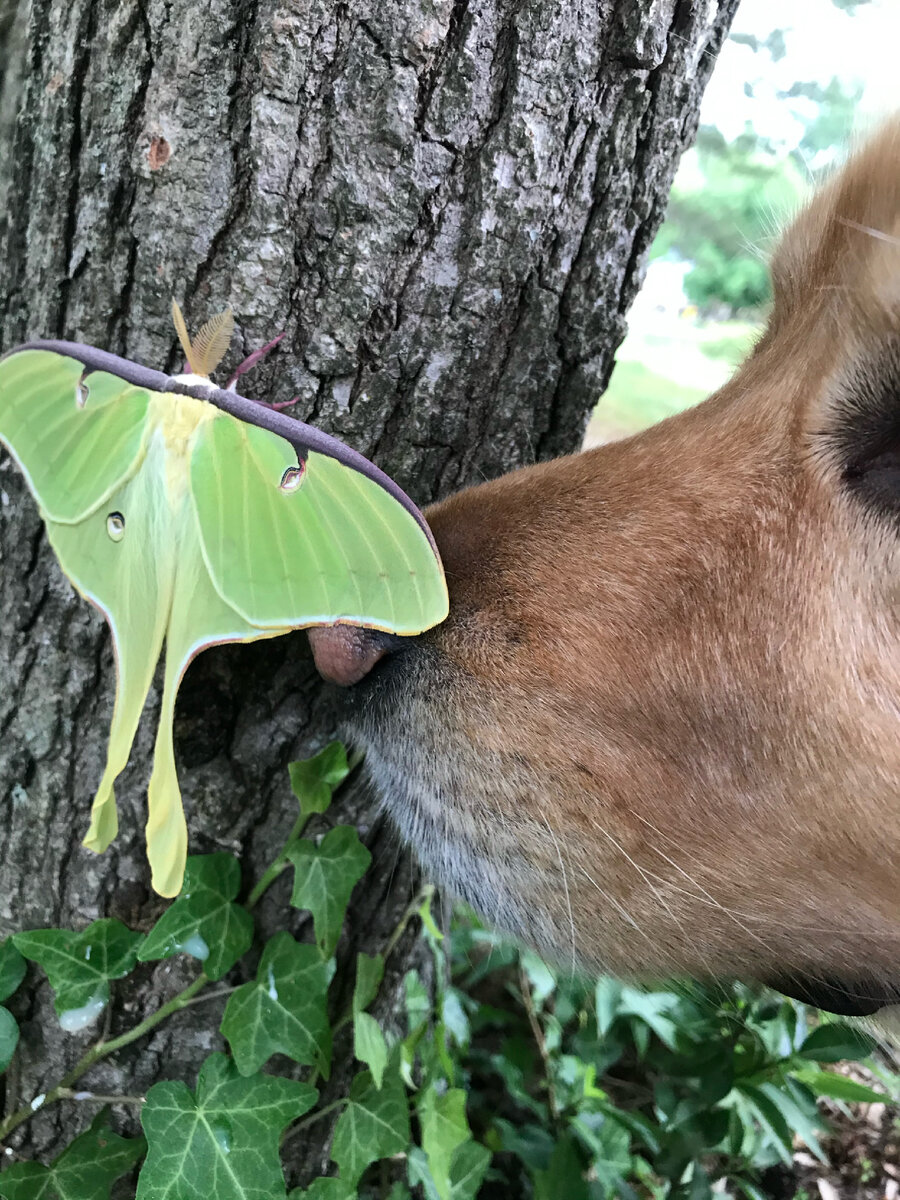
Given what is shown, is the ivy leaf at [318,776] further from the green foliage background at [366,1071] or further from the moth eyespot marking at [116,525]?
the moth eyespot marking at [116,525]

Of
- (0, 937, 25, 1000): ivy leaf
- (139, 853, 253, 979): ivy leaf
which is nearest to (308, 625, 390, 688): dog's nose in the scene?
(139, 853, 253, 979): ivy leaf

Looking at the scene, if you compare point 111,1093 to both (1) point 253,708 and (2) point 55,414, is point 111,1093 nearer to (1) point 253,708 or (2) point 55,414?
(1) point 253,708

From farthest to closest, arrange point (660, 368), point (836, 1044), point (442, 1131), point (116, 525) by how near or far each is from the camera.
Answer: point (660, 368) → point (836, 1044) → point (442, 1131) → point (116, 525)

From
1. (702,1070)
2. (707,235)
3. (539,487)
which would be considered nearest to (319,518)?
(539,487)

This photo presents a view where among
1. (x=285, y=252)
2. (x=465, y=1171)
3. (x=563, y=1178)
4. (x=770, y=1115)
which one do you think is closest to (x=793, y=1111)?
(x=770, y=1115)

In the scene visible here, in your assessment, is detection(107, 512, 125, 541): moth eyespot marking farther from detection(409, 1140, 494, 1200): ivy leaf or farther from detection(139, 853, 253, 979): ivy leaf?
detection(409, 1140, 494, 1200): ivy leaf

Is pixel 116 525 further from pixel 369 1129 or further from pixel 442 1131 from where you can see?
pixel 442 1131

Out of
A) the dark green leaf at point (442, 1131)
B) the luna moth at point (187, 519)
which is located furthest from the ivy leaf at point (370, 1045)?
the luna moth at point (187, 519)
